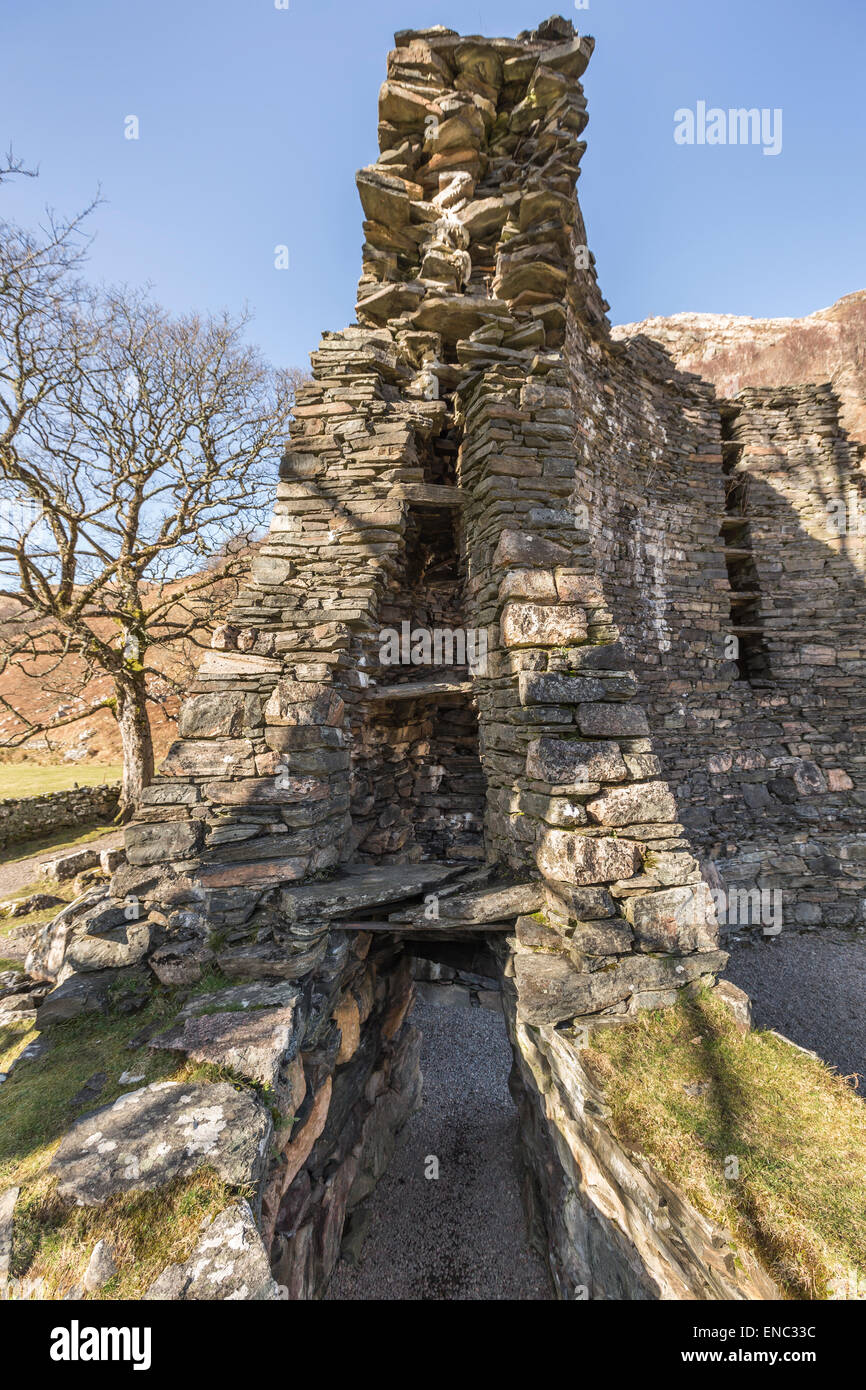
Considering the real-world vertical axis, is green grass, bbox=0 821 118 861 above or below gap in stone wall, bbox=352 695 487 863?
below

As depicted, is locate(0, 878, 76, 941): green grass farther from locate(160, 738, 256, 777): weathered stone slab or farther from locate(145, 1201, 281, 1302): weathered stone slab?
locate(145, 1201, 281, 1302): weathered stone slab

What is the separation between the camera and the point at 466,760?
581 centimetres

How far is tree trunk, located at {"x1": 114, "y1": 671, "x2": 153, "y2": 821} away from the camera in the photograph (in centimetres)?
1082

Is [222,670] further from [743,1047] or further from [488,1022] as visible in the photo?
[488,1022]

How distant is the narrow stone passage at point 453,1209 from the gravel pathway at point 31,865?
282 inches

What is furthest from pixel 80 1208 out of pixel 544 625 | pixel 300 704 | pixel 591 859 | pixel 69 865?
pixel 69 865

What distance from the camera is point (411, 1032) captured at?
6738 mm

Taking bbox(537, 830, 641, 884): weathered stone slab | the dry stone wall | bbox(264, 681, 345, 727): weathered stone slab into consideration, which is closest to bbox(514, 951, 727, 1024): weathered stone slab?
bbox(537, 830, 641, 884): weathered stone slab

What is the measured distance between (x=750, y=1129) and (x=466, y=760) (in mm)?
3843

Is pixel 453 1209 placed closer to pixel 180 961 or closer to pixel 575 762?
pixel 180 961

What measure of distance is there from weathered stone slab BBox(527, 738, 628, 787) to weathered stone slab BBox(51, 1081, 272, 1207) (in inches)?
113
